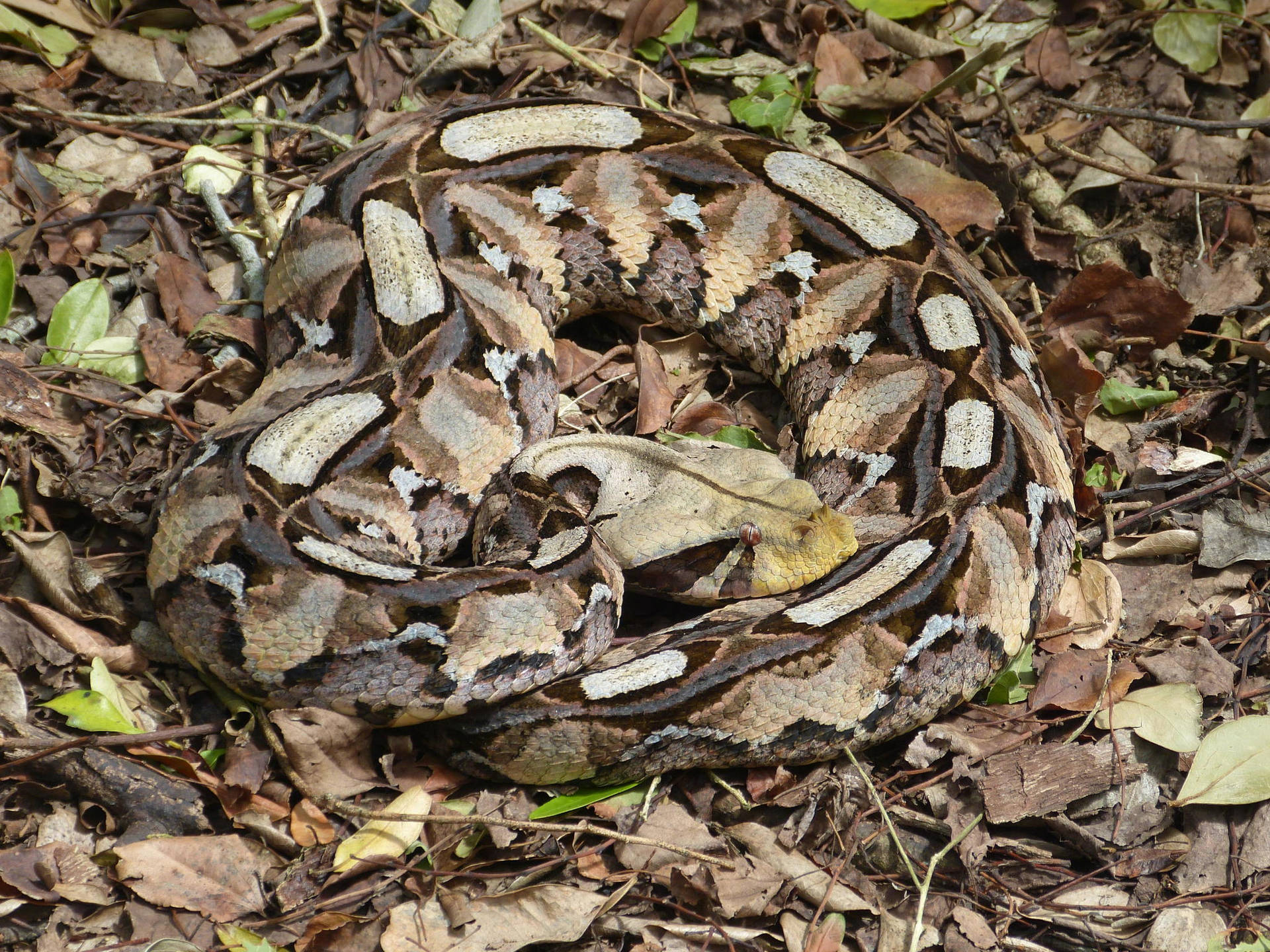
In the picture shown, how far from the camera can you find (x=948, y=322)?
587 centimetres

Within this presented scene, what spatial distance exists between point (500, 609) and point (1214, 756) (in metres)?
3.52

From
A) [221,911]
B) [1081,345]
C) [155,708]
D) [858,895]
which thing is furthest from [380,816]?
[1081,345]

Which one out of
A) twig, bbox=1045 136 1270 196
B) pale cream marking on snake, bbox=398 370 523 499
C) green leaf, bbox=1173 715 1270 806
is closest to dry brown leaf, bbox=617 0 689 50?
twig, bbox=1045 136 1270 196

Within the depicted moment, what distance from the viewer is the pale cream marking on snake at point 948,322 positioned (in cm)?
579

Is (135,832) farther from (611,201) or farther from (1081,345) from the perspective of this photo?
(1081,345)

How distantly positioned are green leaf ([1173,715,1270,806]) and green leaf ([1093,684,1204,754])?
85 mm

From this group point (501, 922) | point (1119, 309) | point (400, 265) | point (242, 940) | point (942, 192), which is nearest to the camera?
point (242, 940)

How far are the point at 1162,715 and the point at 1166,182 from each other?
363 cm

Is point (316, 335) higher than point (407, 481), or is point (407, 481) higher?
point (316, 335)

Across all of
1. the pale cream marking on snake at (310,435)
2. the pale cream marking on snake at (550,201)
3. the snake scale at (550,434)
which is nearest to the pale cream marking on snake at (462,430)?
the snake scale at (550,434)

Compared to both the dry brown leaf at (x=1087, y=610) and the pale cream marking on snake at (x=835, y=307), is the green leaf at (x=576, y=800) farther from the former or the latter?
the pale cream marking on snake at (x=835, y=307)

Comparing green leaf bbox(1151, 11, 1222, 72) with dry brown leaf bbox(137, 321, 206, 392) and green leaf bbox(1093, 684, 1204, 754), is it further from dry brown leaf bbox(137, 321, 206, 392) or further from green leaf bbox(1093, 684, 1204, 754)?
dry brown leaf bbox(137, 321, 206, 392)

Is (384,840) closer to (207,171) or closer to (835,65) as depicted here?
(207,171)

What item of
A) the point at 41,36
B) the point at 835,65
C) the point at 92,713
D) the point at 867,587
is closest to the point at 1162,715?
the point at 867,587
